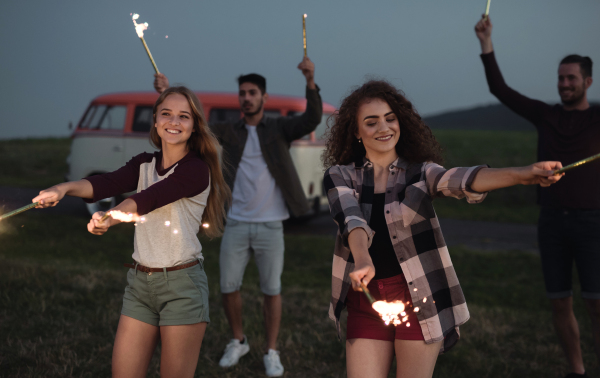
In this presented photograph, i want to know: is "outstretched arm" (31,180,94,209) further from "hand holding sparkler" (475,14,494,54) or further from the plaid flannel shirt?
"hand holding sparkler" (475,14,494,54)

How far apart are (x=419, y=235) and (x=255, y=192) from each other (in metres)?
Answer: 2.29

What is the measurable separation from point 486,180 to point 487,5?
2.28m

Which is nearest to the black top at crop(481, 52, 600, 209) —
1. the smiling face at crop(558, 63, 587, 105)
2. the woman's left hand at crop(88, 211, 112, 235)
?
the smiling face at crop(558, 63, 587, 105)

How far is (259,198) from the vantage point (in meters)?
4.48

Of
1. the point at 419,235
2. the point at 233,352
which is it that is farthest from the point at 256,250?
the point at 419,235

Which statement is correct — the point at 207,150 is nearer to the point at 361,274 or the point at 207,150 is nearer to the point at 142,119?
the point at 361,274

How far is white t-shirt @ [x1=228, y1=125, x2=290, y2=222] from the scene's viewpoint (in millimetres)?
4449

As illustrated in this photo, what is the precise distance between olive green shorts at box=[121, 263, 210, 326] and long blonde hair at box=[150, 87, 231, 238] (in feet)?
1.29

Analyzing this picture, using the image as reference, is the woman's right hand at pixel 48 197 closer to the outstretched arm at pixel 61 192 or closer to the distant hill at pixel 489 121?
the outstretched arm at pixel 61 192

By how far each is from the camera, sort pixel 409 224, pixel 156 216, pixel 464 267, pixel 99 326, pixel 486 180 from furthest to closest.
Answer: pixel 464 267 → pixel 99 326 → pixel 156 216 → pixel 409 224 → pixel 486 180

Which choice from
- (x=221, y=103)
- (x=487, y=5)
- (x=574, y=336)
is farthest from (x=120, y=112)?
(x=574, y=336)

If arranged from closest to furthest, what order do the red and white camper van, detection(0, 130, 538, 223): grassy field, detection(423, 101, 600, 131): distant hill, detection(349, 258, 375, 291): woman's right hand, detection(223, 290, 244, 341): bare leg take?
detection(349, 258, 375, 291): woman's right hand, detection(223, 290, 244, 341): bare leg, the red and white camper van, detection(0, 130, 538, 223): grassy field, detection(423, 101, 600, 131): distant hill

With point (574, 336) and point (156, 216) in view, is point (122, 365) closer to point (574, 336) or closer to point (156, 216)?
point (156, 216)

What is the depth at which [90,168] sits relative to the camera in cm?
1126
